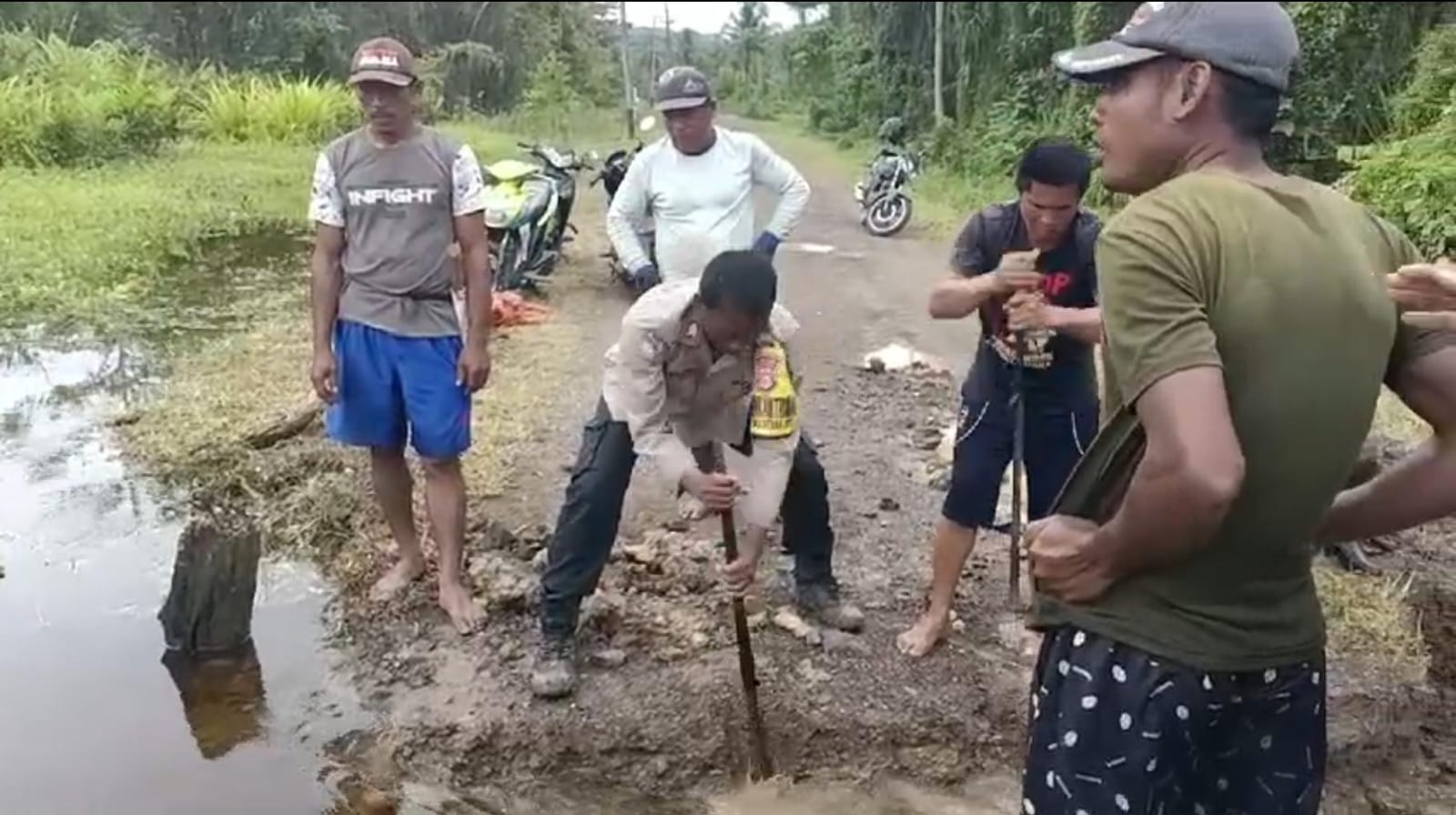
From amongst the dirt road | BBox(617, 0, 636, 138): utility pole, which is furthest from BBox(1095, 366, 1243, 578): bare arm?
BBox(617, 0, 636, 138): utility pole

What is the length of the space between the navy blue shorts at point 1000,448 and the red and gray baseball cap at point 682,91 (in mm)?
1444

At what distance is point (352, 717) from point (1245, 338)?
9.16ft

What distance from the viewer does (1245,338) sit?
5.57 ft

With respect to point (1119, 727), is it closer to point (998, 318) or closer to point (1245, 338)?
point (1245, 338)

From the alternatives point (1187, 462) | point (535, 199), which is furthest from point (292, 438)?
point (1187, 462)

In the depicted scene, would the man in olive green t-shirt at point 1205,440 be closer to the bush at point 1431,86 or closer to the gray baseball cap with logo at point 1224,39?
the gray baseball cap with logo at point 1224,39

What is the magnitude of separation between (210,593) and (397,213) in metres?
1.20

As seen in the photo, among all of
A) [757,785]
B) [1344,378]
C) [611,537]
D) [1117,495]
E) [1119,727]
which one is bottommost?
[757,785]

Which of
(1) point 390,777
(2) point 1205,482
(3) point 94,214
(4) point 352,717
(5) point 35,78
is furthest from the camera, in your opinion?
(5) point 35,78

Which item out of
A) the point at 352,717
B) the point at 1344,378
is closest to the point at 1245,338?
the point at 1344,378

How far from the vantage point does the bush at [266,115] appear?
17.2 meters

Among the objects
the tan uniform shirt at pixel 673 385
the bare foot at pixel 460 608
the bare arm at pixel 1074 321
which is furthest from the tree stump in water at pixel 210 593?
the bare arm at pixel 1074 321

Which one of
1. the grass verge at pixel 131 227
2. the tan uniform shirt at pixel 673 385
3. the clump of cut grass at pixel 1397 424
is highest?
the tan uniform shirt at pixel 673 385

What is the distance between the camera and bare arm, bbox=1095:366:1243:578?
165 cm
